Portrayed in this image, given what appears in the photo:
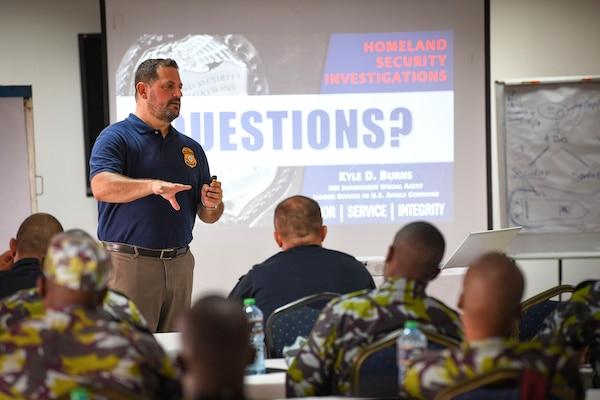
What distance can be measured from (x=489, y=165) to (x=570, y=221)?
87 cm

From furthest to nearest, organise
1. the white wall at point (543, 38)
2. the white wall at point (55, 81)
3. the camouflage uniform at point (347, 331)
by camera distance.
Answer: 1. the white wall at point (543, 38)
2. the white wall at point (55, 81)
3. the camouflage uniform at point (347, 331)

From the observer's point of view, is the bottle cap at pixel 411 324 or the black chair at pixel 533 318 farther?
the black chair at pixel 533 318

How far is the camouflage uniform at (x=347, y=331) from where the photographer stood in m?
2.41

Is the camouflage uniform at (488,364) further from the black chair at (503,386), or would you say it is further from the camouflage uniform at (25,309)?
the camouflage uniform at (25,309)

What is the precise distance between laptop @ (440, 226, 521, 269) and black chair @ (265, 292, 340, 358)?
134 cm

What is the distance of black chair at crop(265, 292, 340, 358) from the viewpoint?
2.91 meters

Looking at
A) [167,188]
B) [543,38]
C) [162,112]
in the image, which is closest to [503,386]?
[167,188]

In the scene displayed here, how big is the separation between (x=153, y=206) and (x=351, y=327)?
1920mm

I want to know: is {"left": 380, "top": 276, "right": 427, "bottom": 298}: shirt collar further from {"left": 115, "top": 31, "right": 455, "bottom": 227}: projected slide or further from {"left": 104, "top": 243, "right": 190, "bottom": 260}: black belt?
{"left": 115, "top": 31, "right": 455, "bottom": 227}: projected slide

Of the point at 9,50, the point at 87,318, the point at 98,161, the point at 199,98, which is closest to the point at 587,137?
the point at 199,98

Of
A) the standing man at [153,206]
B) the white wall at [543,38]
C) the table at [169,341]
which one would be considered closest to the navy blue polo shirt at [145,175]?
the standing man at [153,206]

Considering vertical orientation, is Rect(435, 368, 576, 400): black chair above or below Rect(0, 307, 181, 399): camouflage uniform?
below

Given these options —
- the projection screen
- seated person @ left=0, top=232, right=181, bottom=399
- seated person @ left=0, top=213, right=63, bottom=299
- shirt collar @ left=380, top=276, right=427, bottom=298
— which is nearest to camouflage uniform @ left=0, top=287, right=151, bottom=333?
seated person @ left=0, top=213, right=63, bottom=299

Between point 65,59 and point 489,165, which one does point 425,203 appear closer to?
point 489,165
